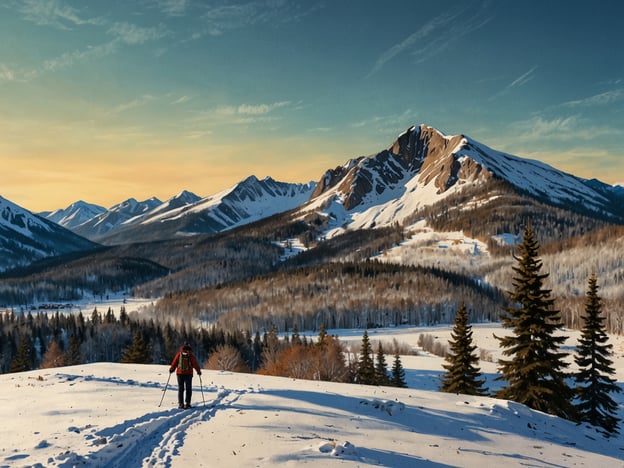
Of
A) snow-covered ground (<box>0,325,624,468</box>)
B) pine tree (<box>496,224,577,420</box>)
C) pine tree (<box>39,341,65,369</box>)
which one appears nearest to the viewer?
snow-covered ground (<box>0,325,624,468</box>)

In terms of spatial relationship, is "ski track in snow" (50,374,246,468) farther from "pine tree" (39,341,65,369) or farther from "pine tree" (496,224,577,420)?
"pine tree" (39,341,65,369)

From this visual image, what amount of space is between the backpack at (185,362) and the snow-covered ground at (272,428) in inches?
64.5

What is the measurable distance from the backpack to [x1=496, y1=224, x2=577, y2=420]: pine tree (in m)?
20.3

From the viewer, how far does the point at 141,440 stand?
13.9m

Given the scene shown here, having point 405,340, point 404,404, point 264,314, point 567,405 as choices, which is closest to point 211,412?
point 404,404

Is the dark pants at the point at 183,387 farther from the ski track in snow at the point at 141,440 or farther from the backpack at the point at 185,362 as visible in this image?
the ski track in snow at the point at 141,440

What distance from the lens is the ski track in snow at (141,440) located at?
39.7ft

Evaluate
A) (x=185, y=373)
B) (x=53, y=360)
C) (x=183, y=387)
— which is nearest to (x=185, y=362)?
(x=185, y=373)

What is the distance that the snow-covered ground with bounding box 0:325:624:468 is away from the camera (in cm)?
1273

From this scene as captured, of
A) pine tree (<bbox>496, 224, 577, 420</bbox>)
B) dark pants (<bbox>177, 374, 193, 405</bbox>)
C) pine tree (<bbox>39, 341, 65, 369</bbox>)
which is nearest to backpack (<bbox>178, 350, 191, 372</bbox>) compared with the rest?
dark pants (<bbox>177, 374, 193, 405</bbox>)

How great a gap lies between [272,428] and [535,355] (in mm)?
21129

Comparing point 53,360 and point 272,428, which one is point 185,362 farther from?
point 53,360

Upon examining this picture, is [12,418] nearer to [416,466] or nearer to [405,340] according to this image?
[416,466]

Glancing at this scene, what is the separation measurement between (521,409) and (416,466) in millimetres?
11683
